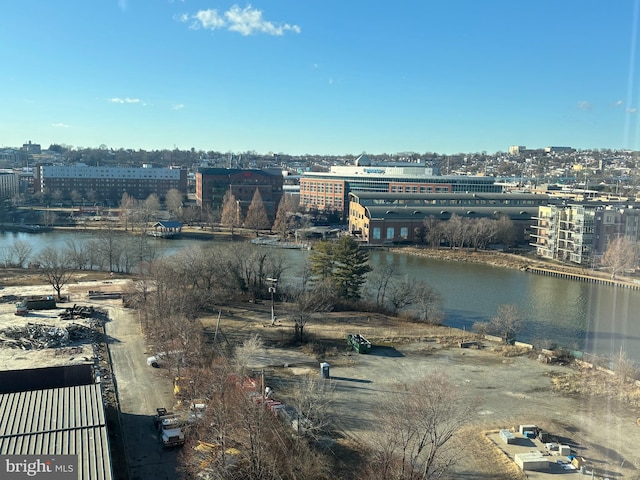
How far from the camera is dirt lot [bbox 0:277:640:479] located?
4.06 metres

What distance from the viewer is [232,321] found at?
23.9 feet

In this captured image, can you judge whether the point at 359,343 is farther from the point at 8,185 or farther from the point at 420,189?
the point at 8,185

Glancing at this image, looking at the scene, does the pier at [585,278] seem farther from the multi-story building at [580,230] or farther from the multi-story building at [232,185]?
the multi-story building at [232,185]

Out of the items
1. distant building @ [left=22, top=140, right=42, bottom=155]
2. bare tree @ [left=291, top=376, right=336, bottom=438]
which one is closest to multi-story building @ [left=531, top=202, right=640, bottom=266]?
bare tree @ [left=291, top=376, right=336, bottom=438]

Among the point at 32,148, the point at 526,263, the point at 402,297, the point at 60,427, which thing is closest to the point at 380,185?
the point at 526,263

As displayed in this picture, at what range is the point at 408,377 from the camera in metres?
5.41

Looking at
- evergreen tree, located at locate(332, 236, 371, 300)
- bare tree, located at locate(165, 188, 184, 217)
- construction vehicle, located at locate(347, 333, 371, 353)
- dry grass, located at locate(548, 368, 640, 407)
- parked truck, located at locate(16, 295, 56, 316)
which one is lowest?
dry grass, located at locate(548, 368, 640, 407)

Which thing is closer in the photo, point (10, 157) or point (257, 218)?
point (257, 218)

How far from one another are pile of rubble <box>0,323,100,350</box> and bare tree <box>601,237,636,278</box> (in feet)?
30.7

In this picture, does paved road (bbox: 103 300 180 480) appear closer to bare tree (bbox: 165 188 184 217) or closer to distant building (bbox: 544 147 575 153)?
bare tree (bbox: 165 188 184 217)

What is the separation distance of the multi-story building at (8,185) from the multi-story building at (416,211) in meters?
18.0

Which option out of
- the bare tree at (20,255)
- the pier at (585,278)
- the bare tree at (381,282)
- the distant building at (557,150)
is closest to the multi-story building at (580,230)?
the pier at (585,278)

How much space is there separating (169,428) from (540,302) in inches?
287

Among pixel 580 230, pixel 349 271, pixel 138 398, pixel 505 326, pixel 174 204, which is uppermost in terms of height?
pixel 174 204
